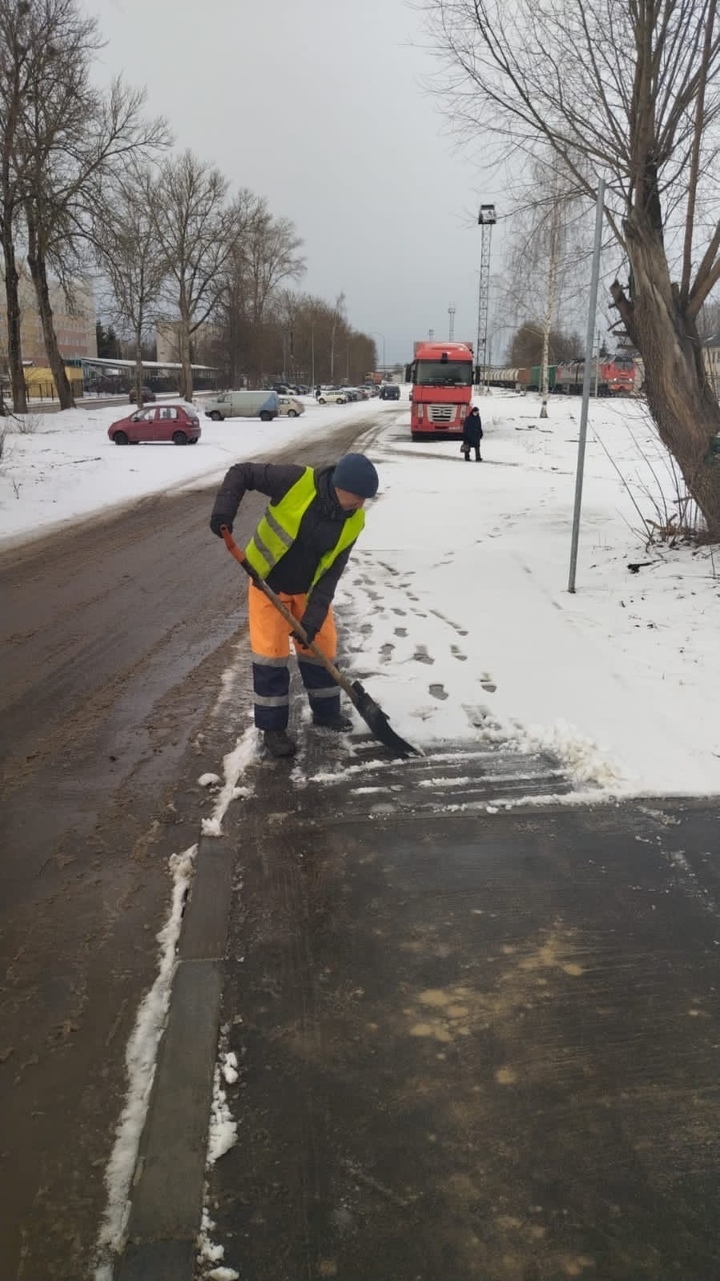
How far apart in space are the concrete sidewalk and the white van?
39431 millimetres

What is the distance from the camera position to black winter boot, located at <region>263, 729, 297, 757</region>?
418 cm

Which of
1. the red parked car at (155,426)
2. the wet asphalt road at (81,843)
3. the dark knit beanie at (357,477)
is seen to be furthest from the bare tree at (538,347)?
the dark knit beanie at (357,477)

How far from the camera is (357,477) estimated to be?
3.93 meters

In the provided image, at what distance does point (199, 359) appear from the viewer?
310ft

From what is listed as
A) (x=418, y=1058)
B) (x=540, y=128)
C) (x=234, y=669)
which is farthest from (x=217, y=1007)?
(x=540, y=128)

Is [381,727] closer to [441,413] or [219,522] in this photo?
[219,522]


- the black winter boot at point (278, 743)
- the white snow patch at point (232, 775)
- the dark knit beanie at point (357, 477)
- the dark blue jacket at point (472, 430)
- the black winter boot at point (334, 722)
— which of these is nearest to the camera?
the white snow patch at point (232, 775)

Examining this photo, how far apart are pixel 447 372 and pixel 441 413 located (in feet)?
4.24

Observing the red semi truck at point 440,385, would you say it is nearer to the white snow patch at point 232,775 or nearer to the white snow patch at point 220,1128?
the white snow patch at point 232,775

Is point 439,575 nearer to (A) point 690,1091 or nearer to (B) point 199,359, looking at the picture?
(A) point 690,1091

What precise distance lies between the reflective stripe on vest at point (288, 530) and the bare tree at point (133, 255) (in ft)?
90.0

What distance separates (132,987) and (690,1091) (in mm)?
1615

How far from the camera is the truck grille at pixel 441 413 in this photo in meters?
27.0

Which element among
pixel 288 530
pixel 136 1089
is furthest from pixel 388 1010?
pixel 288 530
